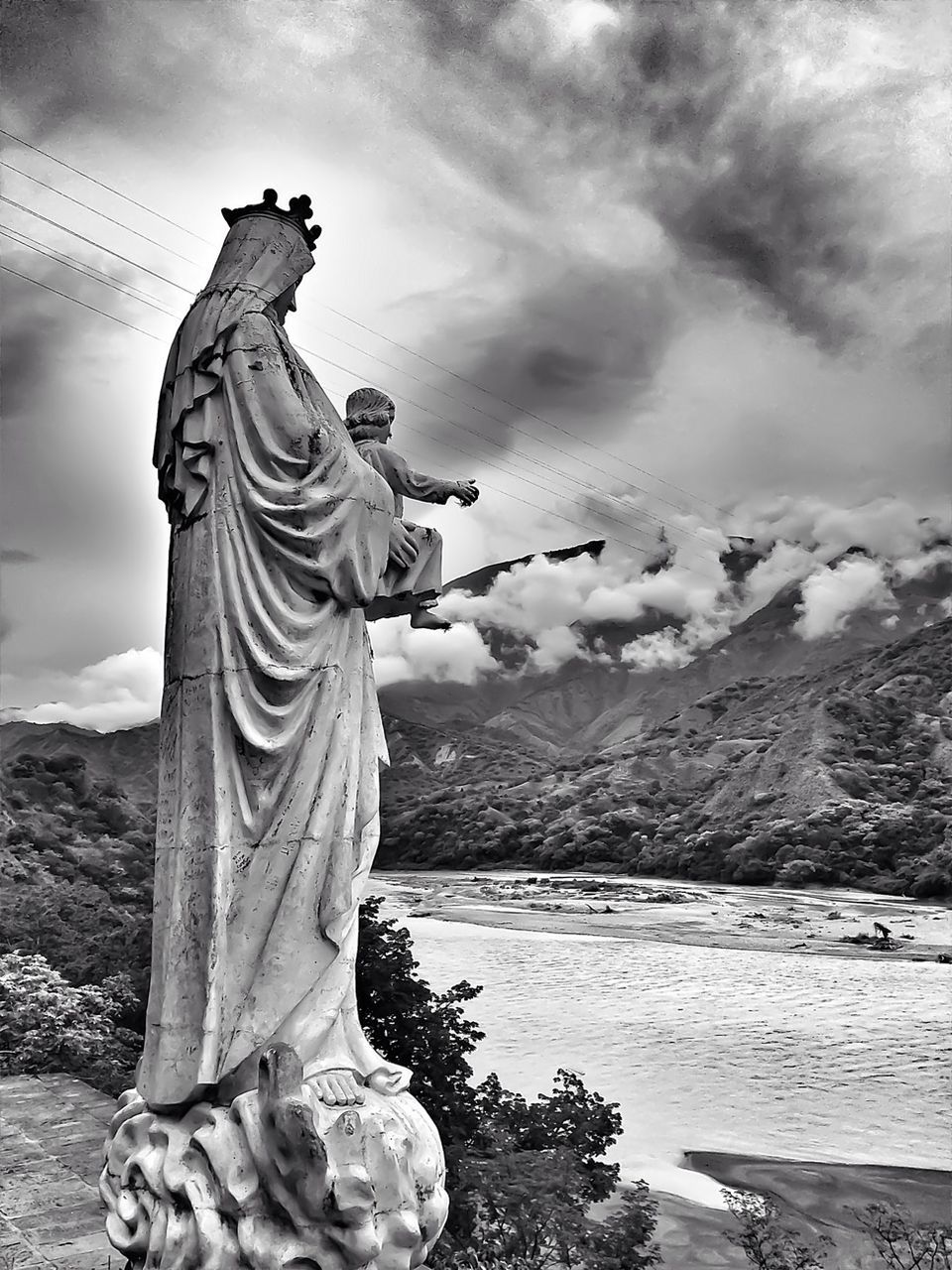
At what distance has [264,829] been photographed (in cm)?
205

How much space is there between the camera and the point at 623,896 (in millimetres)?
8164

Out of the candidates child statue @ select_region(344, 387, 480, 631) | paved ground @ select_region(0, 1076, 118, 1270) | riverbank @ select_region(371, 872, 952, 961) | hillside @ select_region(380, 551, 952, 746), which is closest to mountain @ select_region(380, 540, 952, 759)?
hillside @ select_region(380, 551, 952, 746)

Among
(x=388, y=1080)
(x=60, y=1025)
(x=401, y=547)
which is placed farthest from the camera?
(x=60, y=1025)

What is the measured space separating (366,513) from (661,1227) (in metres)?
4.56

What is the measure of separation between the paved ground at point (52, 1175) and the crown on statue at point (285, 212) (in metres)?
3.47

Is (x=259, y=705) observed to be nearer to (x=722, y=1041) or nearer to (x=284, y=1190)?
(x=284, y=1190)

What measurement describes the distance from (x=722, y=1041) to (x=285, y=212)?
5.73 metres

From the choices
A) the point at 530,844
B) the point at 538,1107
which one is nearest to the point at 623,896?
the point at 530,844

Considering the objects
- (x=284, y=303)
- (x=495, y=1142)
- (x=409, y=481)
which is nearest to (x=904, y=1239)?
(x=495, y=1142)

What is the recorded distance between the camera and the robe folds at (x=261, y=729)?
196cm

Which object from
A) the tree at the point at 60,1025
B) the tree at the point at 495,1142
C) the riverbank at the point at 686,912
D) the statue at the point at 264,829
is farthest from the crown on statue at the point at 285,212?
the tree at the point at 60,1025

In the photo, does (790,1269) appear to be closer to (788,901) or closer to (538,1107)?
(538,1107)

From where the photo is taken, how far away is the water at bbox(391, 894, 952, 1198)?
5535 millimetres

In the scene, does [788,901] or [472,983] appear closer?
[472,983]
